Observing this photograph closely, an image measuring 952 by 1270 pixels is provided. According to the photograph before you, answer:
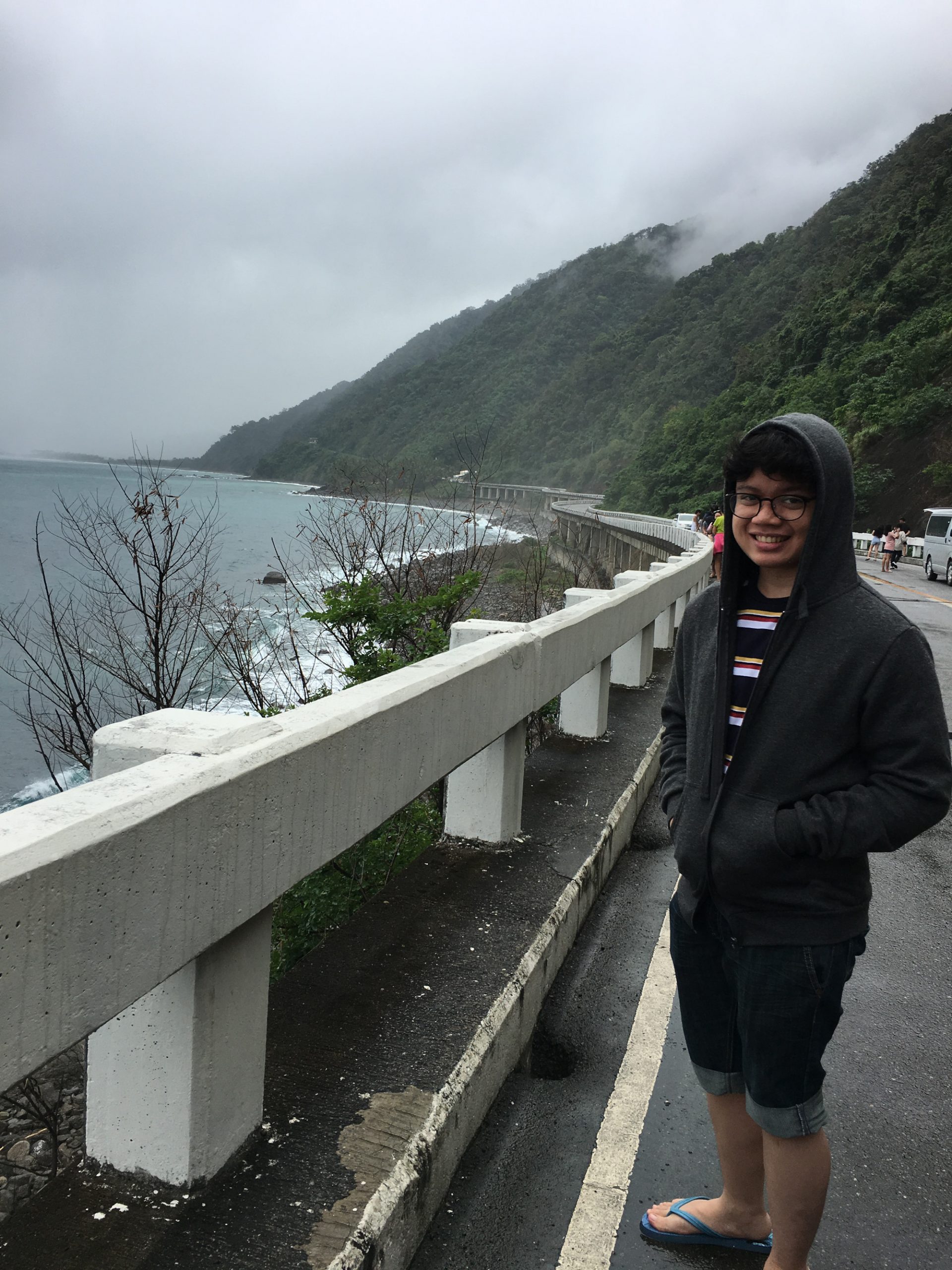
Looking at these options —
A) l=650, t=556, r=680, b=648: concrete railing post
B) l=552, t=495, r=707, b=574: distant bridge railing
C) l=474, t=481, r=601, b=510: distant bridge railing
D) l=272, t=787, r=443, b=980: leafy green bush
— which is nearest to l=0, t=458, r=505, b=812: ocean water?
l=650, t=556, r=680, b=648: concrete railing post

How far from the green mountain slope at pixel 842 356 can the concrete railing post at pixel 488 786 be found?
4371 centimetres

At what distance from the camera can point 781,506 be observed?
7.16ft

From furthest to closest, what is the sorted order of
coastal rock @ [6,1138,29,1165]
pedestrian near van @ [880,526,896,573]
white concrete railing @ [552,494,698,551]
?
white concrete railing @ [552,494,698,551], pedestrian near van @ [880,526,896,573], coastal rock @ [6,1138,29,1165]

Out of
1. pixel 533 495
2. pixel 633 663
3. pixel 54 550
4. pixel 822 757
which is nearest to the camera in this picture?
pixel 822 757

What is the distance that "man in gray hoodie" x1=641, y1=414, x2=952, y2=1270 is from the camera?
2047mm

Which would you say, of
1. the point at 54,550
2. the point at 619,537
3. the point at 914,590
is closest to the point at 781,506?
the point at 914,590

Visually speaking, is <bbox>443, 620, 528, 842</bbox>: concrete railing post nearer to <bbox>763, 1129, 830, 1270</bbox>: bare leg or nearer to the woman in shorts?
<bbox>763, 1129, 830, 1270</bbox>: bare leg

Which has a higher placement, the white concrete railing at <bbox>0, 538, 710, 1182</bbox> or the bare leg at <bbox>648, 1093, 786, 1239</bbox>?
the white concrete railing at <bbox>0, 538, 710, 1182</bbox>

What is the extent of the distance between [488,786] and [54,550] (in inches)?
1890

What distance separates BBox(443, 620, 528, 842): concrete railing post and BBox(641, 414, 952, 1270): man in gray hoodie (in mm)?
2067

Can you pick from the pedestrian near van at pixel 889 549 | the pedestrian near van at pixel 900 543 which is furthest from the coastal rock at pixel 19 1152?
the pedestrian near van at pixel 900 543

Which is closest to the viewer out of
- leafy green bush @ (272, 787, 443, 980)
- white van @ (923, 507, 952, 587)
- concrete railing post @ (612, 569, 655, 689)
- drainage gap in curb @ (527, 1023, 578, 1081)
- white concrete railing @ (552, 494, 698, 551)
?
drainage gap in curb @ (527, 1023, 578, 1081)

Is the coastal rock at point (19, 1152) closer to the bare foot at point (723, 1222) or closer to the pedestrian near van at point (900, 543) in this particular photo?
the bare foot at point (723, 1222)

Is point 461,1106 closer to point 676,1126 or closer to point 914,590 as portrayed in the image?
point 676,1126
